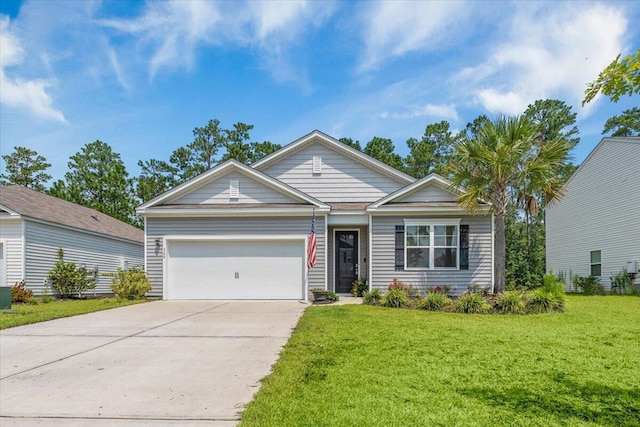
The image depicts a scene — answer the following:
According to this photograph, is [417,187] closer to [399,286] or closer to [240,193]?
[399,286]

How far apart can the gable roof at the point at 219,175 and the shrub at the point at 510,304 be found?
20.3 feet

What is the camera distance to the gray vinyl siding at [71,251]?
15188mm

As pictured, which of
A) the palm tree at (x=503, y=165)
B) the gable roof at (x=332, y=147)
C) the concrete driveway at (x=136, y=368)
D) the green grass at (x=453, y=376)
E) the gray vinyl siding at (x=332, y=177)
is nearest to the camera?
the green grass at (x=453, y=376)

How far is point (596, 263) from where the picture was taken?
19.0 meters

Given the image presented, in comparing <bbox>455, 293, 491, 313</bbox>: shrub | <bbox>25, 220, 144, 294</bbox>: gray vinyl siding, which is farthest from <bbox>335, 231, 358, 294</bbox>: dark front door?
<bbox>25, 220, 144, 294</bbox>: gray vinyl siding

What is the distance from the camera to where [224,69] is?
1590 centimetres

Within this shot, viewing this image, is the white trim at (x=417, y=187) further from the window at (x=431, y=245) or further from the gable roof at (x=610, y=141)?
the gable roof at (x=610, y=141)

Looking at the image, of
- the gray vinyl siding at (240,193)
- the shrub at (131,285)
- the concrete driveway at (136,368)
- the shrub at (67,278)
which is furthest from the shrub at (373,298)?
the shrub at (67,278)

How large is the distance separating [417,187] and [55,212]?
607 inches

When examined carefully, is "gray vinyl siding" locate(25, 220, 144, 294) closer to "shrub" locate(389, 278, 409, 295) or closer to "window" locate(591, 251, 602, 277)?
"shrub" locate(389, 278, 409, 295)

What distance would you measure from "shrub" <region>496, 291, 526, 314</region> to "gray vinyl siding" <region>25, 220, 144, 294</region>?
52.2 feet

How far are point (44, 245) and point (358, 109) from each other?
1537 cm

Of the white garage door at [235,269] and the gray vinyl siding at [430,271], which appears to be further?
the white garage door at [235,269]

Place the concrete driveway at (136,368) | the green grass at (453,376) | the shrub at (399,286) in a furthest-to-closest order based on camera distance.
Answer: the shrub at (399,286) < the concrete driveway at (136,368) < the green grass at (453,376)
